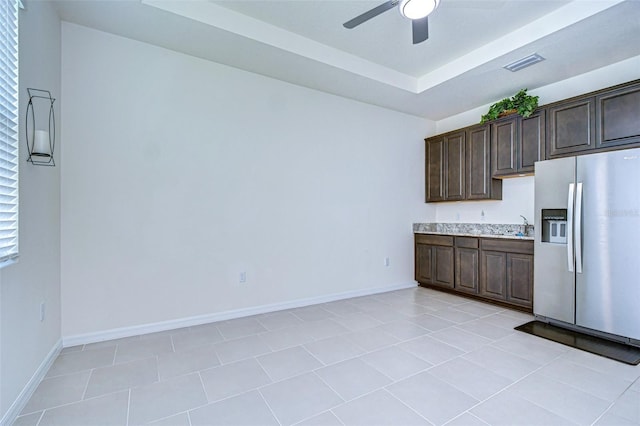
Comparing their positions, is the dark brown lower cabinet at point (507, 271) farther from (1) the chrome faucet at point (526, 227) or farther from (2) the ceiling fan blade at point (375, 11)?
(2) the ceiling fan blade at point (375, 11)

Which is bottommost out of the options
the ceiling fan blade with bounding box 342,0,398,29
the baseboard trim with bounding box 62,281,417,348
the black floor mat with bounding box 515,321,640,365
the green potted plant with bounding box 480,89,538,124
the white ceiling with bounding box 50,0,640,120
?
the black floor mat with bounding box 515,321,640,365

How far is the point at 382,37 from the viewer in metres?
3.16

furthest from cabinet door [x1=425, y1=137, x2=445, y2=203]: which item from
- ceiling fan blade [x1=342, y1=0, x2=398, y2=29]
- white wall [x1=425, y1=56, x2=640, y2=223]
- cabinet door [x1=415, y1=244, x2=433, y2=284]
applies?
ceiling fan blade [x1=342, y1=0, x2=398, y2=29]

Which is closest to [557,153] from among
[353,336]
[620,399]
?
[620,399]

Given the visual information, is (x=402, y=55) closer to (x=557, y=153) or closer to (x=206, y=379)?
(x=557, y=153)

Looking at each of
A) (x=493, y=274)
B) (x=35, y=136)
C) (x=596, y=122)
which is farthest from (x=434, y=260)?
(x=35, y=136)

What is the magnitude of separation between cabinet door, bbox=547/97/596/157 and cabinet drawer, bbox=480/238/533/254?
3.49ft

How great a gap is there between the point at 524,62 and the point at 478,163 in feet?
4.61

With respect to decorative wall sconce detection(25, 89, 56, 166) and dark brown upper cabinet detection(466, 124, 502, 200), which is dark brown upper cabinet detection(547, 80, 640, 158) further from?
decorative wall sconce detection(25, 89, 56, 166)

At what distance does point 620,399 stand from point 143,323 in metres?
3.73

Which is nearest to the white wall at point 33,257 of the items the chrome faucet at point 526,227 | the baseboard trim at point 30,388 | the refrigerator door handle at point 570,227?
the baseboard trim at point 30,388

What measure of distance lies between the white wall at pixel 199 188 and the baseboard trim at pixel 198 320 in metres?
0.06

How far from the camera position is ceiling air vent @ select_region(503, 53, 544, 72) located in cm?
318

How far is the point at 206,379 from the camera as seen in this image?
7.00 feet
